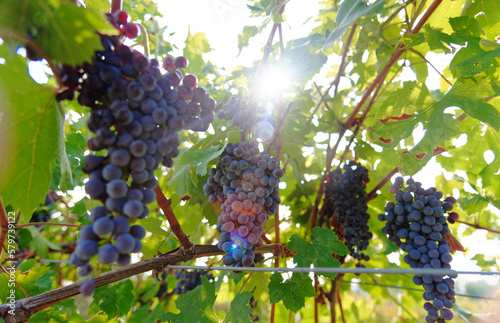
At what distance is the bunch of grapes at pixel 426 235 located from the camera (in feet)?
4.12

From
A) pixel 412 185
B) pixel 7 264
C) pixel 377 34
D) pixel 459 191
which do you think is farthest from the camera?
pixel 459 191

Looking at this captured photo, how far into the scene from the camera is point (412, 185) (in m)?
1.53

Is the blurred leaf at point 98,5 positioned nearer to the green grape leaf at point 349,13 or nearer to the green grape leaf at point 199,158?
the green grape leaf at point 199,158

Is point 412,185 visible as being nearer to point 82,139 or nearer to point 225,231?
point 225,231

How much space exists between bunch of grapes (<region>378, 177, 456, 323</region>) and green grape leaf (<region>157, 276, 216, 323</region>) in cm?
91

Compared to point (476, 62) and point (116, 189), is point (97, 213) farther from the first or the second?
point (476, 62)

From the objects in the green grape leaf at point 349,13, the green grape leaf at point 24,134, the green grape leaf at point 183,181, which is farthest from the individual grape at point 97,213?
the green grape leaf at point 349,13

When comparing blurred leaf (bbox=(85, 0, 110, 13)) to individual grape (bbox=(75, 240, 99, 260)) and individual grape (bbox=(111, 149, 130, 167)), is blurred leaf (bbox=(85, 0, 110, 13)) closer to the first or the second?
individual grape (bbox=(111, 149, 130, 167))

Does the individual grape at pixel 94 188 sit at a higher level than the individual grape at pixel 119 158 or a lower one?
lower

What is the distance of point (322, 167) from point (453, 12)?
1206 millimetres

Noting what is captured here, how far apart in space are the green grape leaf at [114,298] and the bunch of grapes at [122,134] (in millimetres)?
1067

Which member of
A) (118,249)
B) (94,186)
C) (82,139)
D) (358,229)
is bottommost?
(118,249)

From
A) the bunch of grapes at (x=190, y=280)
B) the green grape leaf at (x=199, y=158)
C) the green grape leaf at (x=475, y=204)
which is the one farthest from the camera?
the bunch of grapes at (x=190, y=280)

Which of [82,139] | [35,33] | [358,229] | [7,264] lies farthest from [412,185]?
[7,264]
